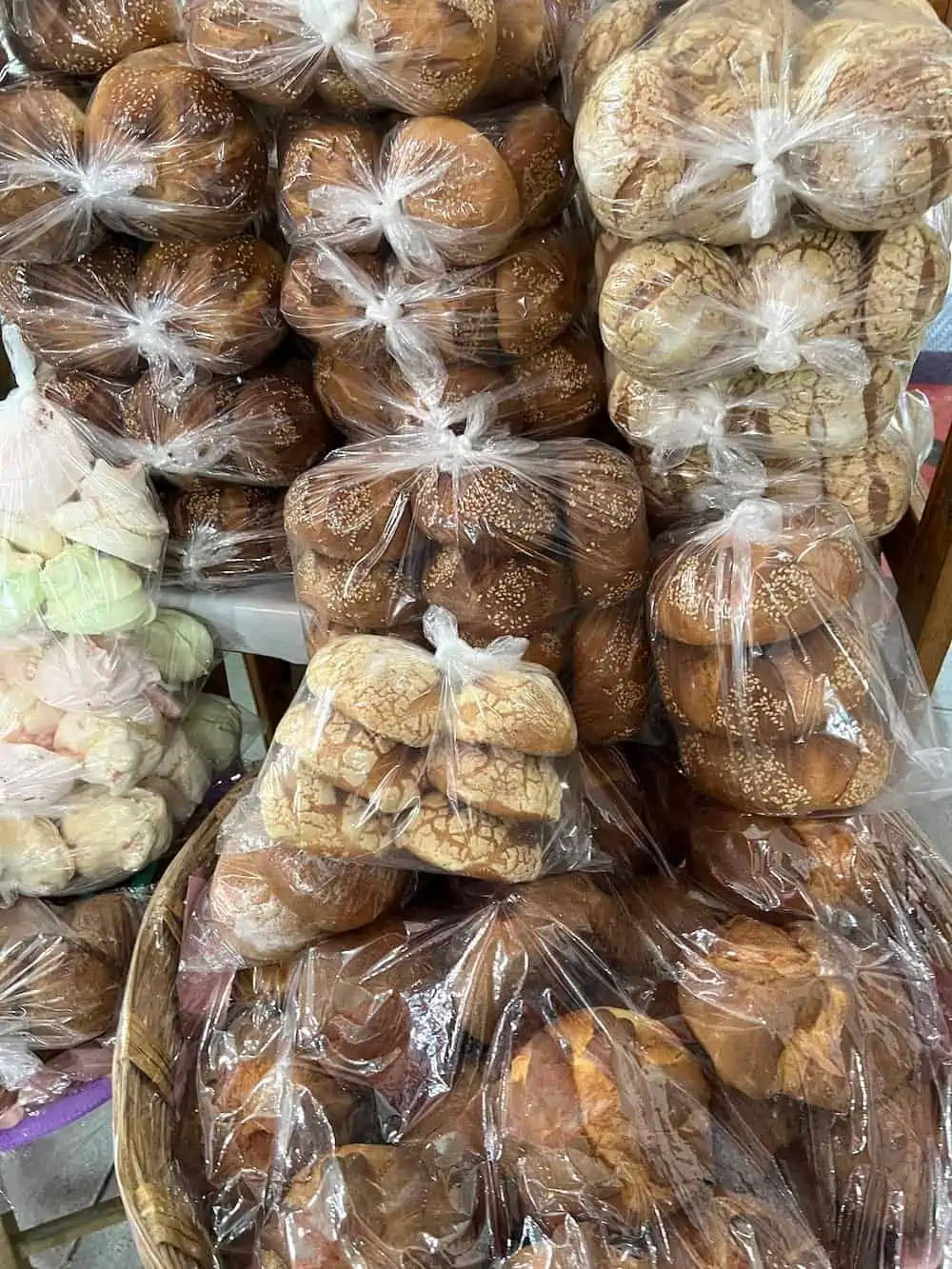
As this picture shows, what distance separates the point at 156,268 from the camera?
3.17ft

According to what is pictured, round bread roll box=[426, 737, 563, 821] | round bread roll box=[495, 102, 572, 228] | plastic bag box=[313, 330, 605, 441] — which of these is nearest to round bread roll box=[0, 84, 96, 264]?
plastic bag box=[313, 330, 605, 441]

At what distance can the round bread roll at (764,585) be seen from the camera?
0.80m

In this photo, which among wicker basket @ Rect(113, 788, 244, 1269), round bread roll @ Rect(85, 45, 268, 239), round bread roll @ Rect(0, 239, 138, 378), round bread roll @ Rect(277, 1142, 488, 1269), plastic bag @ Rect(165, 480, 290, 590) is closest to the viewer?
round bread roll @ Rect(277, 1142, 488, 1269)

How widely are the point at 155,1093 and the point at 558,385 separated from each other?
782 millimetres

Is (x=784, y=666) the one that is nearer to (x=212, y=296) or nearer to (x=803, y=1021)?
(x=803, y=1021)

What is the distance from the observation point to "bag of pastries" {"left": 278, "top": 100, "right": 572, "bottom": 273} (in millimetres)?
796

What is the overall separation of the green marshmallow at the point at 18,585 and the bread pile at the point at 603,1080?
1.54ft

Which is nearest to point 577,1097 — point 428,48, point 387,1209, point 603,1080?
point 603,1080

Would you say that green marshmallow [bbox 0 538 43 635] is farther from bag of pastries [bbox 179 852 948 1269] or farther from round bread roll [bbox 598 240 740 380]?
round bread roll [bbox 598 240 740 380]

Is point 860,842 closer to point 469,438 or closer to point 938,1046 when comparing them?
point 938,1046

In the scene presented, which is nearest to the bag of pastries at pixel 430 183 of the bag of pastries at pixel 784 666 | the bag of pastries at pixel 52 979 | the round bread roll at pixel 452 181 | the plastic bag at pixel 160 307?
the round bread roll at pixel 452 181

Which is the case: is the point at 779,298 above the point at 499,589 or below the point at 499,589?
above

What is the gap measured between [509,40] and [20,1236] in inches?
57.6

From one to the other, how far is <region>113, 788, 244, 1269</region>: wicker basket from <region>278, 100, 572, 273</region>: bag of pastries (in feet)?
2.30
